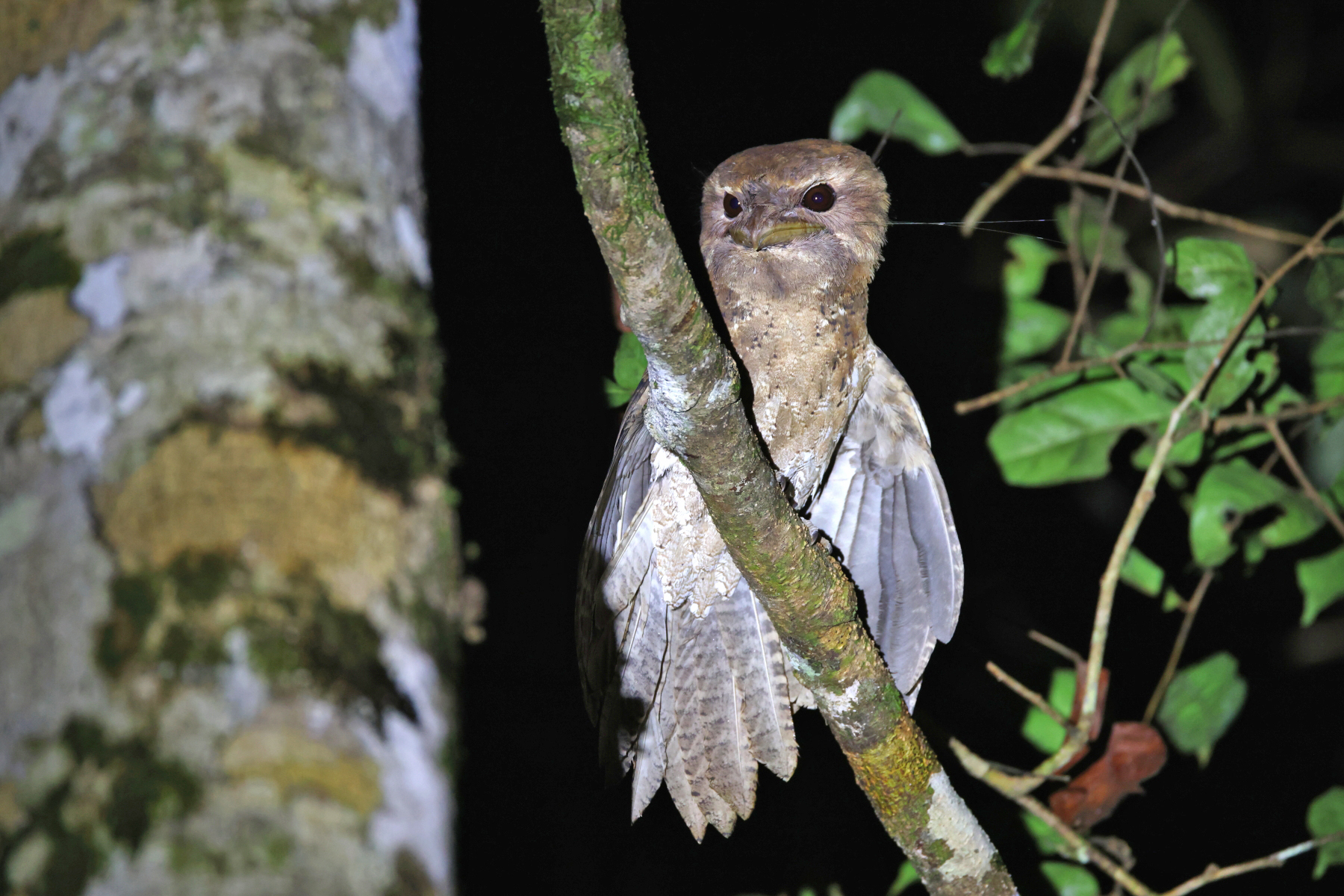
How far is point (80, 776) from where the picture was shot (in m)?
0.58

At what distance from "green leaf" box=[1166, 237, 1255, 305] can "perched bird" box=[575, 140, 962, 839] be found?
2.32ft

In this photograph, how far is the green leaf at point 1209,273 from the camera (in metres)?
2.44

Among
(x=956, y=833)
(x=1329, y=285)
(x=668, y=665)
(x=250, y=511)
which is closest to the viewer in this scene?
(x=250, y=511)

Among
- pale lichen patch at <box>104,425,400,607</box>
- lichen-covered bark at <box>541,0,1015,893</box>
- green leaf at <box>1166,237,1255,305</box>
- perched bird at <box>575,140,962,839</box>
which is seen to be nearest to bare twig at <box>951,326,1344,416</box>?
green leaf at <box>1166,237,1255,305</box>

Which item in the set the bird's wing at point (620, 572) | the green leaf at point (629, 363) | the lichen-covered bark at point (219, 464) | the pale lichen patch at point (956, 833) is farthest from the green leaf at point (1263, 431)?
the lichen-covered bark at point (219, 464)

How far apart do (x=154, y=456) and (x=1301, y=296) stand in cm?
440

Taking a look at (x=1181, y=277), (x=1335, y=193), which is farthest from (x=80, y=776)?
(x=1335, y=193)

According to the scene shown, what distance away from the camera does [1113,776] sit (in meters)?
2.41

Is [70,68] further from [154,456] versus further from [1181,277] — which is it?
[1181,277]

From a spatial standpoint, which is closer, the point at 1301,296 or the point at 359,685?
the point at 359,685

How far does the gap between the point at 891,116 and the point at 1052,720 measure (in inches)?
63.2

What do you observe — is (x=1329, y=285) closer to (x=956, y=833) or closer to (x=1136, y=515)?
(x=1136, y=515)

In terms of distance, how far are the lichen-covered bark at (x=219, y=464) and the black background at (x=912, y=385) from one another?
121 centimetres

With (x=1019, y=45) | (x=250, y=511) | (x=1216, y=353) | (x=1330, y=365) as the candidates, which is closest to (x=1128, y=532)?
(x=1216, y=353)
